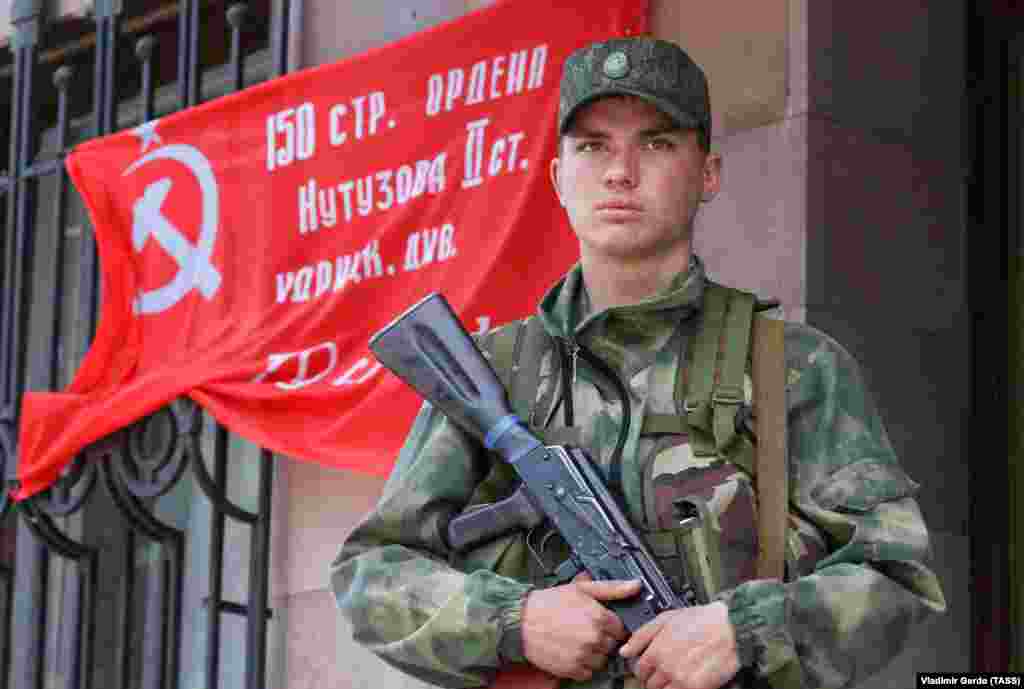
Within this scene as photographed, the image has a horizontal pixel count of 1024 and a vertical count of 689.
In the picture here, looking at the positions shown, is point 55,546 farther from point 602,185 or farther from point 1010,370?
point 602,185

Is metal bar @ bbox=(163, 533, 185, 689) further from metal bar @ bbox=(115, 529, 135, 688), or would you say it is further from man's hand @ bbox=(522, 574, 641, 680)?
man's hand @ bbox=(522, 574, 641, 680)

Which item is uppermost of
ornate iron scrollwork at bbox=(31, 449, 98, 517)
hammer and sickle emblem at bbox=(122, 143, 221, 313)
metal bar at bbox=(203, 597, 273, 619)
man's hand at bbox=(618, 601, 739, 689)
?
hammer and sickle emblem at bbox=(122, 143, 221, 313)

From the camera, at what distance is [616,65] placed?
154 inches

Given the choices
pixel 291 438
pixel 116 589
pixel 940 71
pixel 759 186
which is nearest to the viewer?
pixel 759 186

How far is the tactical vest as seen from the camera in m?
3.72

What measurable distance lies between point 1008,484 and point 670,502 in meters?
2.61

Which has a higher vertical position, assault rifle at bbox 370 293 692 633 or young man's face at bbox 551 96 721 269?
young man's face at bbox 551 96 721 269

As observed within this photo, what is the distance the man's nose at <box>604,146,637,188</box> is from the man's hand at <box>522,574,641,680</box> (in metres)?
0.71

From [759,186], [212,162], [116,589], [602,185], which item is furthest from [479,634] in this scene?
[116,589]

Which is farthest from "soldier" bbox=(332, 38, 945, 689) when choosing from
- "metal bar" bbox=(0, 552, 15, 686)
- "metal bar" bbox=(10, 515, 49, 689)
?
"metal bar" bbox=(0, 552, 15, 686)

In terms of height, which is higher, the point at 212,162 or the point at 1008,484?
the point at 212,162

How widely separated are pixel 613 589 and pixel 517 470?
32cm

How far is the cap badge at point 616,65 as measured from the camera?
3.91 m

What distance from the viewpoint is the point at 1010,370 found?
6242 millimetres
